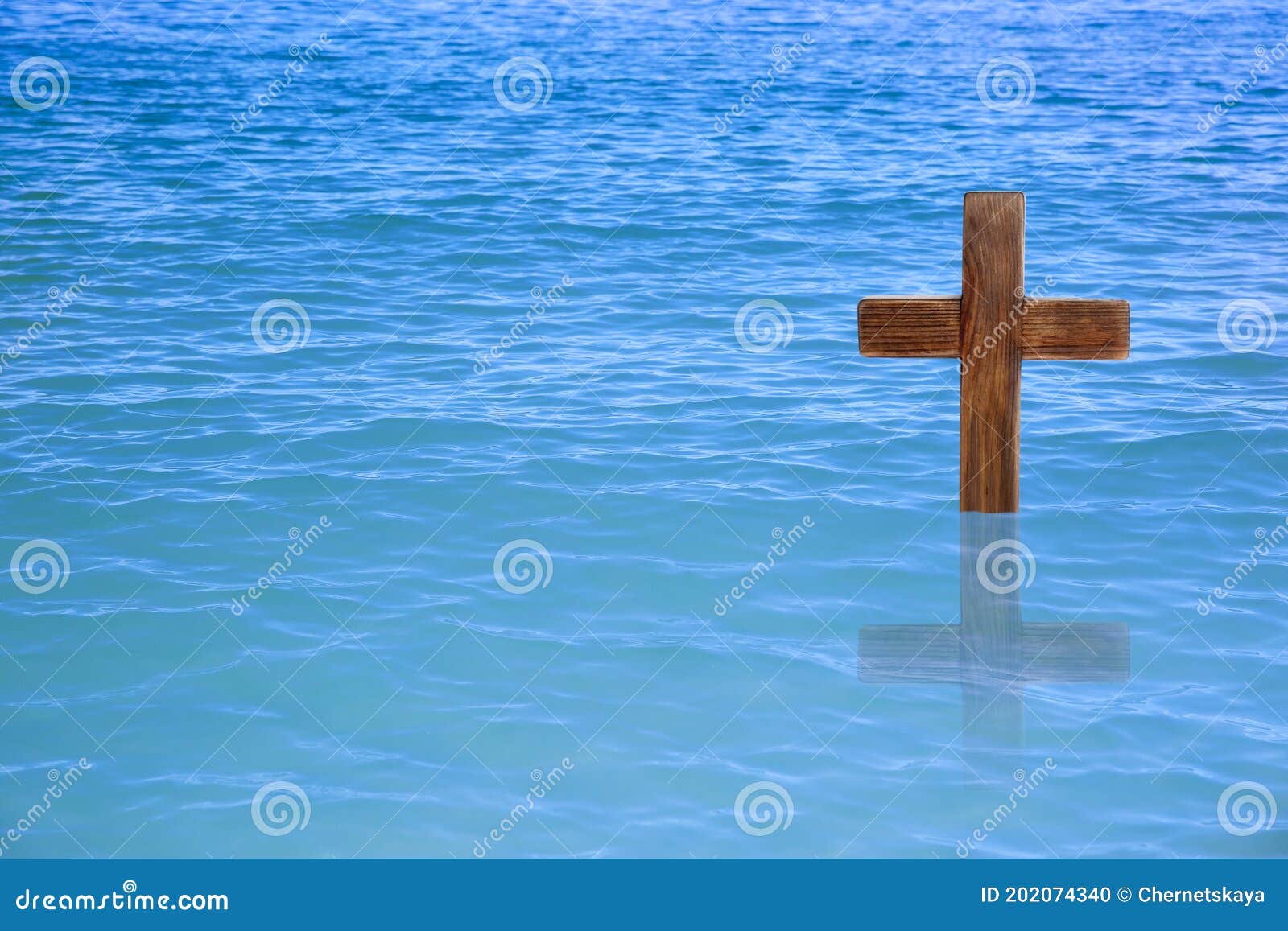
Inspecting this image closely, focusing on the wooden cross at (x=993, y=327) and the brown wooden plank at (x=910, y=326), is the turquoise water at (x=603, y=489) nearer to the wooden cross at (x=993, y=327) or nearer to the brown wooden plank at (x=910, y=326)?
the wooden cross at (x=993, y=327)

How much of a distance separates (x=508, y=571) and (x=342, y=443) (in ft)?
6.77

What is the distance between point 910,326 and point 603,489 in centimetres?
240

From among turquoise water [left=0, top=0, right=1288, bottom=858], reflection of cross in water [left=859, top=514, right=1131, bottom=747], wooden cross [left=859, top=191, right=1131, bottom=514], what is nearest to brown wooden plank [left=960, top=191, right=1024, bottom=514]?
wooden cross [left=859, top=191, right=1131, bottom=514]

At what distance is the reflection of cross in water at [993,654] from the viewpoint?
5754mm

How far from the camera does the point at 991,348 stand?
6.22 m

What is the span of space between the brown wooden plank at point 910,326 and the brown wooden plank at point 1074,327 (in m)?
0.33

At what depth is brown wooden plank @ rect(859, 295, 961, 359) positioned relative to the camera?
243 inches

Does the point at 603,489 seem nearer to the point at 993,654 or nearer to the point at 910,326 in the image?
the point at 910,326

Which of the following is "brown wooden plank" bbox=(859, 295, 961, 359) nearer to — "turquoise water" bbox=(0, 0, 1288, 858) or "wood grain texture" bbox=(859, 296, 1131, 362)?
"wood grain texture" bbox=(859, 296, 1131, 362)

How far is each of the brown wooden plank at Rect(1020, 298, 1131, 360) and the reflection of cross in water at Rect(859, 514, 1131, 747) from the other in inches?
36.3

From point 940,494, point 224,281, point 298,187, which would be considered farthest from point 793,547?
point 298,187

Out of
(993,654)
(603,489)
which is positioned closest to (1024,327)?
(993,654)

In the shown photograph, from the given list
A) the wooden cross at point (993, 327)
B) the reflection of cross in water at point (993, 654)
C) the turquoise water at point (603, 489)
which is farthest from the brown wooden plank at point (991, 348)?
the turquoise water at point (603, 489)

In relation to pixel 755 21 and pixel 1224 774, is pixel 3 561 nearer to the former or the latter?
pixel 1224 774
